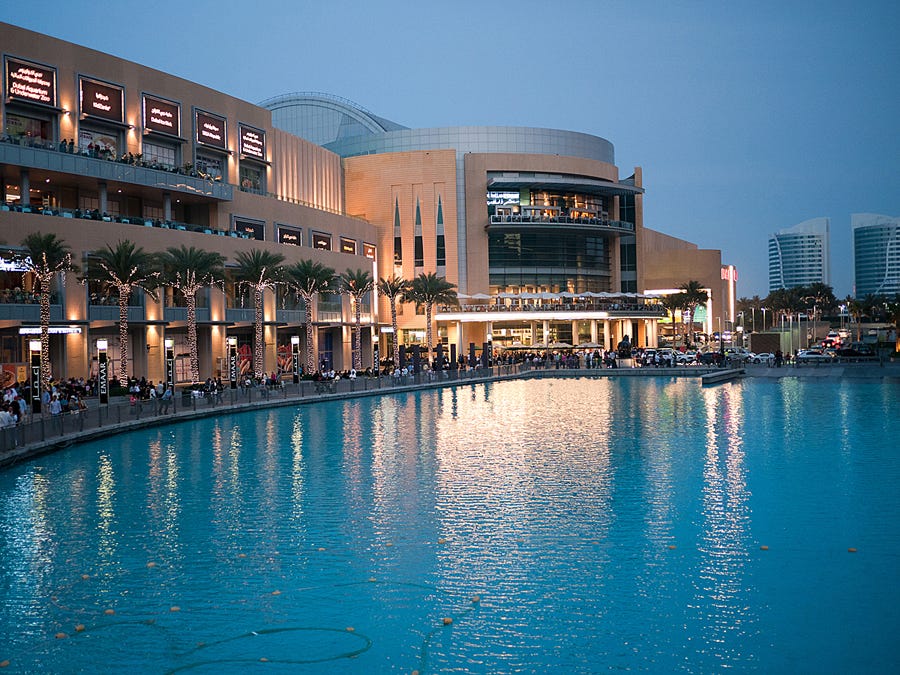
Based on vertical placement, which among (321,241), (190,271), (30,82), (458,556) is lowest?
(458,556)

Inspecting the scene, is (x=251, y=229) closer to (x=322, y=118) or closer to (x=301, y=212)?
(x=301, y=212)

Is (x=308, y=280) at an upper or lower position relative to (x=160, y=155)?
lower

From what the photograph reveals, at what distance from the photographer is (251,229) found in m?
68.1

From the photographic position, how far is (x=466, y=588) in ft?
48.8

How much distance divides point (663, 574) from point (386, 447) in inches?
660

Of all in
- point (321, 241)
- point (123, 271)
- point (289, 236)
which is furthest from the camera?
point (321, 241)

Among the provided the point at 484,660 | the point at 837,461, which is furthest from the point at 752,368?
the point at 484,660

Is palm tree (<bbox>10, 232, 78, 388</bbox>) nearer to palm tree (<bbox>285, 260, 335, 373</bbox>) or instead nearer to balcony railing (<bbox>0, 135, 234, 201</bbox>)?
balcony railing (<bbox>0, 135, 234, 201</bbox>)

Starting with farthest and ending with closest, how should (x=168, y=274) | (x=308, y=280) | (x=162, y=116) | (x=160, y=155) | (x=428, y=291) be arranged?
(x=428, y=291)
(x=308, y=280)
(x=160, y=155)
(x=162, y=116)
(x=168, y=274)

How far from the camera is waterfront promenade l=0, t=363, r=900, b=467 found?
29359mm

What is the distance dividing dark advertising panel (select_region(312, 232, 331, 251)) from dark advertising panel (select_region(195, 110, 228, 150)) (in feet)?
44.7

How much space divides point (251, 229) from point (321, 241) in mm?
11846

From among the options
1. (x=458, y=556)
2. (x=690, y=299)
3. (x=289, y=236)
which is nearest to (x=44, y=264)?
(x=289, y=236)

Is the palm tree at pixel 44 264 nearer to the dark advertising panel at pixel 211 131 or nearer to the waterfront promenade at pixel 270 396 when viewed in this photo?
the waterfront promenade at pixel 270 396
